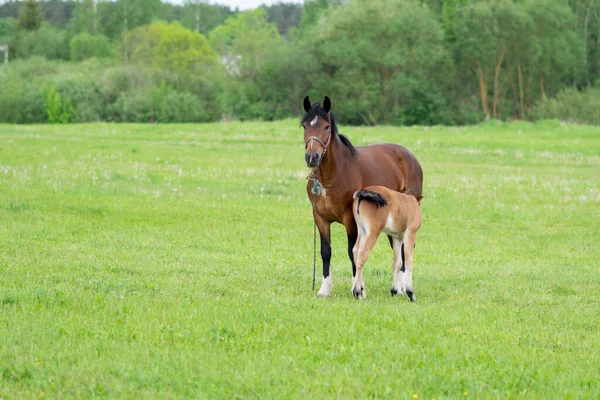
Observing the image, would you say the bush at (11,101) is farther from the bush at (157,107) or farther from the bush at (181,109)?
the bush at (181,109)

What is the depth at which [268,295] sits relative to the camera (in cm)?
1061

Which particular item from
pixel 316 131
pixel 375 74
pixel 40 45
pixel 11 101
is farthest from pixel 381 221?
pixel 40 45

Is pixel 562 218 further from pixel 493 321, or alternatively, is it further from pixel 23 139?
pixel 23 139

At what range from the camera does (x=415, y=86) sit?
8369 centimetres

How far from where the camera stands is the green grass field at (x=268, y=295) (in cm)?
690

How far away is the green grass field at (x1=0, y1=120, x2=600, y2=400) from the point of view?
690cm

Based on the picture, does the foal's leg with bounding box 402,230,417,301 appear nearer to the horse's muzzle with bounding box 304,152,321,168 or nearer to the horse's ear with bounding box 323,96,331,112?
the horse's muzzle with bounding box 304,152,321,168

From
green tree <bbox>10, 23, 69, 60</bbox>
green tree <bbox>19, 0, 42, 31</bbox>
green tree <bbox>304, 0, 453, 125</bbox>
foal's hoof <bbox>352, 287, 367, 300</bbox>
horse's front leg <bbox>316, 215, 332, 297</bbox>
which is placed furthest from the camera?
green tree <bbox>19, 0, 42, 31</bbox>

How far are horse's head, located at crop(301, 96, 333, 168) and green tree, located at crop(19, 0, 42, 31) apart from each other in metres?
130

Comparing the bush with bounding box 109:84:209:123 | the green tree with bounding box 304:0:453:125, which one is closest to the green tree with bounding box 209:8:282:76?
the green tree with bounding box 304:0:453:125

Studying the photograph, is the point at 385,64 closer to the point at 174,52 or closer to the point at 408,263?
the point at 174,52

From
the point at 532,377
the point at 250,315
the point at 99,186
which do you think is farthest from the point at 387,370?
the point at 99,186

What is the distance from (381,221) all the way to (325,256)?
1.05 m

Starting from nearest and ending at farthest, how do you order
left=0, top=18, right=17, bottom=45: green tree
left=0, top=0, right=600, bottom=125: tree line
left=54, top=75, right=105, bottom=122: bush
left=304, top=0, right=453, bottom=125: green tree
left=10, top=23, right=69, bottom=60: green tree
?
left=54, top=75, right=105, bottom=122: bush < left=0, top=0, right=600, bottom=125: tree line < left=304, top=0, right=453, bottom=125: green tree < left=10, top=23, right=69, bottom=60: green tree < left=0, top=18, right=17, bottom=45: green tree
